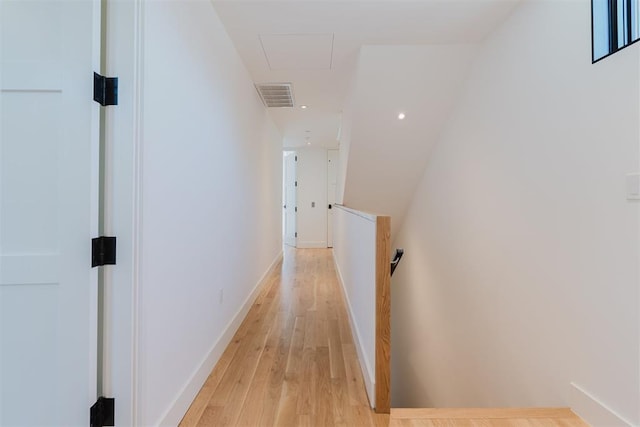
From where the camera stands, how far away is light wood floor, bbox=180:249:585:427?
4.94ft

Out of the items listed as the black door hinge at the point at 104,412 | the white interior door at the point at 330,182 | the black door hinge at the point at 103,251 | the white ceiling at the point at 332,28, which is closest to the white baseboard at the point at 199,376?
the black door hinge at the point at 104,412

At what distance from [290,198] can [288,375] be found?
5962 millimetres

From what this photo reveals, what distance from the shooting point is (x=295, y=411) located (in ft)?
5.16

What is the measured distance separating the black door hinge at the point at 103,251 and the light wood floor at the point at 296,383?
3.13 feet

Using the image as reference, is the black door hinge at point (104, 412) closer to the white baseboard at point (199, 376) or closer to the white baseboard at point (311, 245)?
the white baseboard at point (199, 376)

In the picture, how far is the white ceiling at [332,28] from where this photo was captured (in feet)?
6.74

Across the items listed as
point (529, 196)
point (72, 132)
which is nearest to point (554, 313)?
point (529, 196)

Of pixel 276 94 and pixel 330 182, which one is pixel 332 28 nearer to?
pixel 276 94

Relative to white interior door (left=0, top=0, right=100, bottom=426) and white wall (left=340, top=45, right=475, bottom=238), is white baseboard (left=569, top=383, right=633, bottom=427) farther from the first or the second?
white wall (left=340, top=45, right=475, bottom=238)

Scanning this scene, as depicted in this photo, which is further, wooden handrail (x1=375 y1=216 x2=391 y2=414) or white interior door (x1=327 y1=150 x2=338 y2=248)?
white interior door (x1=327 y1=150 x2=338 y2=248)

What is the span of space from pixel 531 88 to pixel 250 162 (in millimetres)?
2483

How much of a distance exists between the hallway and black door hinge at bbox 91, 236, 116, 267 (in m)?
0.95

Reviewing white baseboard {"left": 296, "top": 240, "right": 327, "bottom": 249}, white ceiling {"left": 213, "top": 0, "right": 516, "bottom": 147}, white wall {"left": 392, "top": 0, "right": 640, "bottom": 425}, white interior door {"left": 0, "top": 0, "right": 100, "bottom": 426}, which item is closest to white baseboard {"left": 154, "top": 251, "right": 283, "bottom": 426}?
white interior door {"left": 0, "top": 0, "right": 100, "bottom": 426}

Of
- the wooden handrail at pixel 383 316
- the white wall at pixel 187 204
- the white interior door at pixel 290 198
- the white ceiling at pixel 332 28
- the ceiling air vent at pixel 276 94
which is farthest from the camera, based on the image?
the white interior door at pixel 290 198
